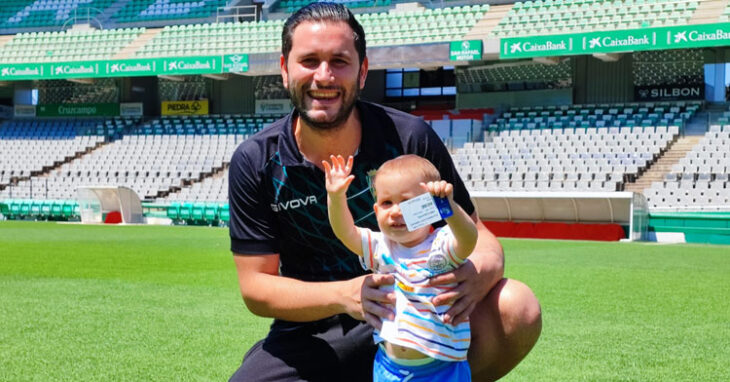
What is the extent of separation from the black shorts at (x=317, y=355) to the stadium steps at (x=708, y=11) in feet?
87.6

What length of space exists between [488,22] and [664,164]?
935 centimetres

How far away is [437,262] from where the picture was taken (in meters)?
2.87

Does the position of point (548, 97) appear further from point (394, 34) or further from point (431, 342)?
point (431, 342)

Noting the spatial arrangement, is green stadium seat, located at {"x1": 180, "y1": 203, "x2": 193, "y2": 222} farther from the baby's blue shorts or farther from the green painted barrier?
the baby's blue shorts

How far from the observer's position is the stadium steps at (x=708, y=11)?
27969 mm

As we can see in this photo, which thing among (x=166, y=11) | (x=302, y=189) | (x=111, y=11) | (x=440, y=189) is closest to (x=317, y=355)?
(x=302, y=189)

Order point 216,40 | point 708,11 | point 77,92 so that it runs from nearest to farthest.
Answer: point 708,11 < point 216,40 < point 77,92

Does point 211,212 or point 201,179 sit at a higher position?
point 201,179

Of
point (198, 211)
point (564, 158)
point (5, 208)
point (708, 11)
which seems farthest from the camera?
point (5, 208)

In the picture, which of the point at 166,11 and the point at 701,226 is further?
the point at 166,11

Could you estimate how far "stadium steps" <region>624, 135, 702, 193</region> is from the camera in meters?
25.8

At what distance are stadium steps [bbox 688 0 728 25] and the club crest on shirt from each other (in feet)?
89.1

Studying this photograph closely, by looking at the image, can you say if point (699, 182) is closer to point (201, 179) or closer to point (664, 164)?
point (664, 164)

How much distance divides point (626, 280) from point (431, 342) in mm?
8265
